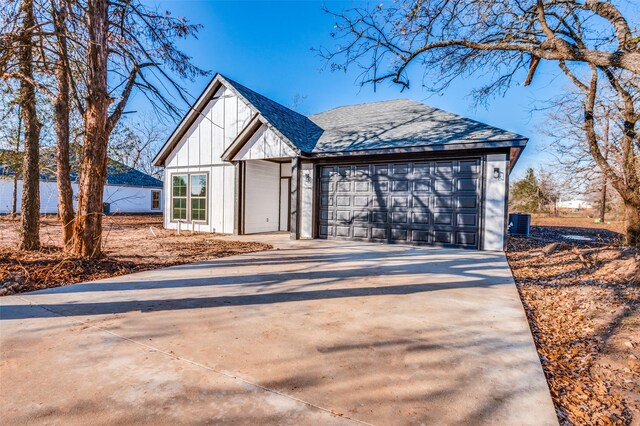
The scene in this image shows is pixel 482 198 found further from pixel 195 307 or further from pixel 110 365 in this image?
pixel 110 365

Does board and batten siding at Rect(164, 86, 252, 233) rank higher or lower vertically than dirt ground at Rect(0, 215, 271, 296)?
higher

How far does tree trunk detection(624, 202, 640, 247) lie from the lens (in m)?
8.62

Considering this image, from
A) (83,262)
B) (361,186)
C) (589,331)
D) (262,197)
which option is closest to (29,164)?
(83,262)

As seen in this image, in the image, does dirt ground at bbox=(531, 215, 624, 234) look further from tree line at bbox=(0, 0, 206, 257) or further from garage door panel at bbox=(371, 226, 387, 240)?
tree line at bbox=(0, 0, 206, 257)

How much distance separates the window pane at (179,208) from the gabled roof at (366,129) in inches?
74.8

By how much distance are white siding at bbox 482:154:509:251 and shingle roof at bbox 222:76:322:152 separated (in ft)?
17.6

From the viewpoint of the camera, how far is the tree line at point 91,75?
577 centimetres

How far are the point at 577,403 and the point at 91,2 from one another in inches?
320

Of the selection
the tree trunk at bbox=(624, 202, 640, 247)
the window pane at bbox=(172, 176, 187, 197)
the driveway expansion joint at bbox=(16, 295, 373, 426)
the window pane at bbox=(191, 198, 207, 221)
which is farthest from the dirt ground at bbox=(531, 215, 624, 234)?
the window pane at bbox=(172, 176, 187, 197)

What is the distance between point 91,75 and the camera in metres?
5.86

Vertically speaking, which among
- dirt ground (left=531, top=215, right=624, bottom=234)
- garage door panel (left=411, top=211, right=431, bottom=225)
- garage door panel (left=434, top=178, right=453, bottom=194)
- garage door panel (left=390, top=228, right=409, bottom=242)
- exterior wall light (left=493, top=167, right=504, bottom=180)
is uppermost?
exterior wall light (left=493, top=167, right=504, bottom=180)

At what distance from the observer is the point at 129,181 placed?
93.3 ft

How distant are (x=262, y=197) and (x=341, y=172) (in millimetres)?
3867

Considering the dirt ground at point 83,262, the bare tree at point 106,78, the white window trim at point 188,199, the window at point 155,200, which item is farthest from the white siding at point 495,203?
the window at point 155,200
